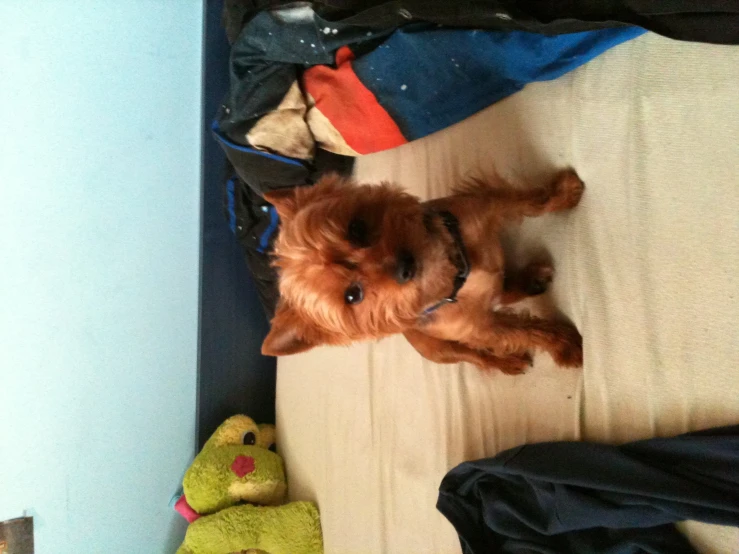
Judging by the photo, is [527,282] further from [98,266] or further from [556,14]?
[98,266]

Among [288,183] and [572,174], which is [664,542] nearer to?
[572,174]

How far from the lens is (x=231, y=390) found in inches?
138

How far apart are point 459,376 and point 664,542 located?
39.6 inches

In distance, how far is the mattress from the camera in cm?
131

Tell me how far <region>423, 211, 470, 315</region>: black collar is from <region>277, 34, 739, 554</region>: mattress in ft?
1.24

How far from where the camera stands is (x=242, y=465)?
301 centimetres

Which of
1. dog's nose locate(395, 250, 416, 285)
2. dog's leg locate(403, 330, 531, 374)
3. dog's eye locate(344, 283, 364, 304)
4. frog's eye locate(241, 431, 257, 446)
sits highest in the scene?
dog's nose locate(395, 250, 416, 285)

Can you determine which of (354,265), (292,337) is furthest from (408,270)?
(292,337)

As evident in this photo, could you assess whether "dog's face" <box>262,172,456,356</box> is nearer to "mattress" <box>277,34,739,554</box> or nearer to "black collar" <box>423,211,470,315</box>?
"black collar" <box>423,211,470,315</box>

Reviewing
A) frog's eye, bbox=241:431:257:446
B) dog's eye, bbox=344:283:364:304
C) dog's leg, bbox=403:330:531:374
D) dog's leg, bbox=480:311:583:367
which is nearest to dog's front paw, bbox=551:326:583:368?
dog's leg, bbox=480:311:583:367

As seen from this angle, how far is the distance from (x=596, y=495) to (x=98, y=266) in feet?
8.78

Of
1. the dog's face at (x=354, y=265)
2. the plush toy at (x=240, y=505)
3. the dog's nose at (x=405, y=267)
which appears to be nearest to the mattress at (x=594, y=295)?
the plush toy at (x=240, y=505)

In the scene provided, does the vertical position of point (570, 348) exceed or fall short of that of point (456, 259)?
it falls short

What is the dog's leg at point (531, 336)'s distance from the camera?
1813 mm
